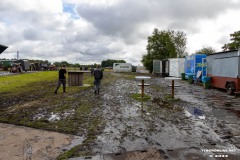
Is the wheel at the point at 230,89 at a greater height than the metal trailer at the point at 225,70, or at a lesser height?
lesser

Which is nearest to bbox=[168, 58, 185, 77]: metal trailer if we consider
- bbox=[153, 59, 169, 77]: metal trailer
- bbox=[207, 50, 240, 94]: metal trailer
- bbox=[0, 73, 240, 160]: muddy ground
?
bbox=[153, 59, 169, 77]: metal trailer

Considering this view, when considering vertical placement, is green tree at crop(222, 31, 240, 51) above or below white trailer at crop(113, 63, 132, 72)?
above

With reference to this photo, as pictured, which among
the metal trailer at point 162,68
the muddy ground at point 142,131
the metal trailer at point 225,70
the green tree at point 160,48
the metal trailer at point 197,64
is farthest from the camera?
the green tree at point 160,48

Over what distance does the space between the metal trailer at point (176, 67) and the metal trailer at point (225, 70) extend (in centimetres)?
1475

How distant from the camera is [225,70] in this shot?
1731 centimetres

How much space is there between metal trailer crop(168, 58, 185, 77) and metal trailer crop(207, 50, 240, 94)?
14.8 metres

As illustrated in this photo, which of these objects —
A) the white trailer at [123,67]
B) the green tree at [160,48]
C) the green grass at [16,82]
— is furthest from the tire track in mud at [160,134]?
the white trailer at [123,67]

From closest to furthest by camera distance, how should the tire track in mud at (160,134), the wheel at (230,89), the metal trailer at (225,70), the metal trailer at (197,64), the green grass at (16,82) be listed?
the tire track in mud at (160,134)
the metal trailer at (225,70)
the wheel at (230,89)
the green grass at (16,82)
the metal trailer at (197,64)

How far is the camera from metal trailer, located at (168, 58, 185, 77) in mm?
35781

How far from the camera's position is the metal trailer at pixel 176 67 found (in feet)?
117

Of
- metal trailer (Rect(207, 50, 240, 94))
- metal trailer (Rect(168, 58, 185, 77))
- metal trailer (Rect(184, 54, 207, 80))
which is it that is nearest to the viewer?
metal trailer (Rect(207, 50, 240, 94))

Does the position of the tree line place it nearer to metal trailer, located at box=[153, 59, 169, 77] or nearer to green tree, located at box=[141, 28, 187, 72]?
green tree, located at box=[141, 28, 187, 72]

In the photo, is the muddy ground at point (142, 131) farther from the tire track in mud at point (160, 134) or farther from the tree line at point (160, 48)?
the tree line at point (160, 48)

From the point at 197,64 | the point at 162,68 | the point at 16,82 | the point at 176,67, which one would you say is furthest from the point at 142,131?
the point at 162,68
